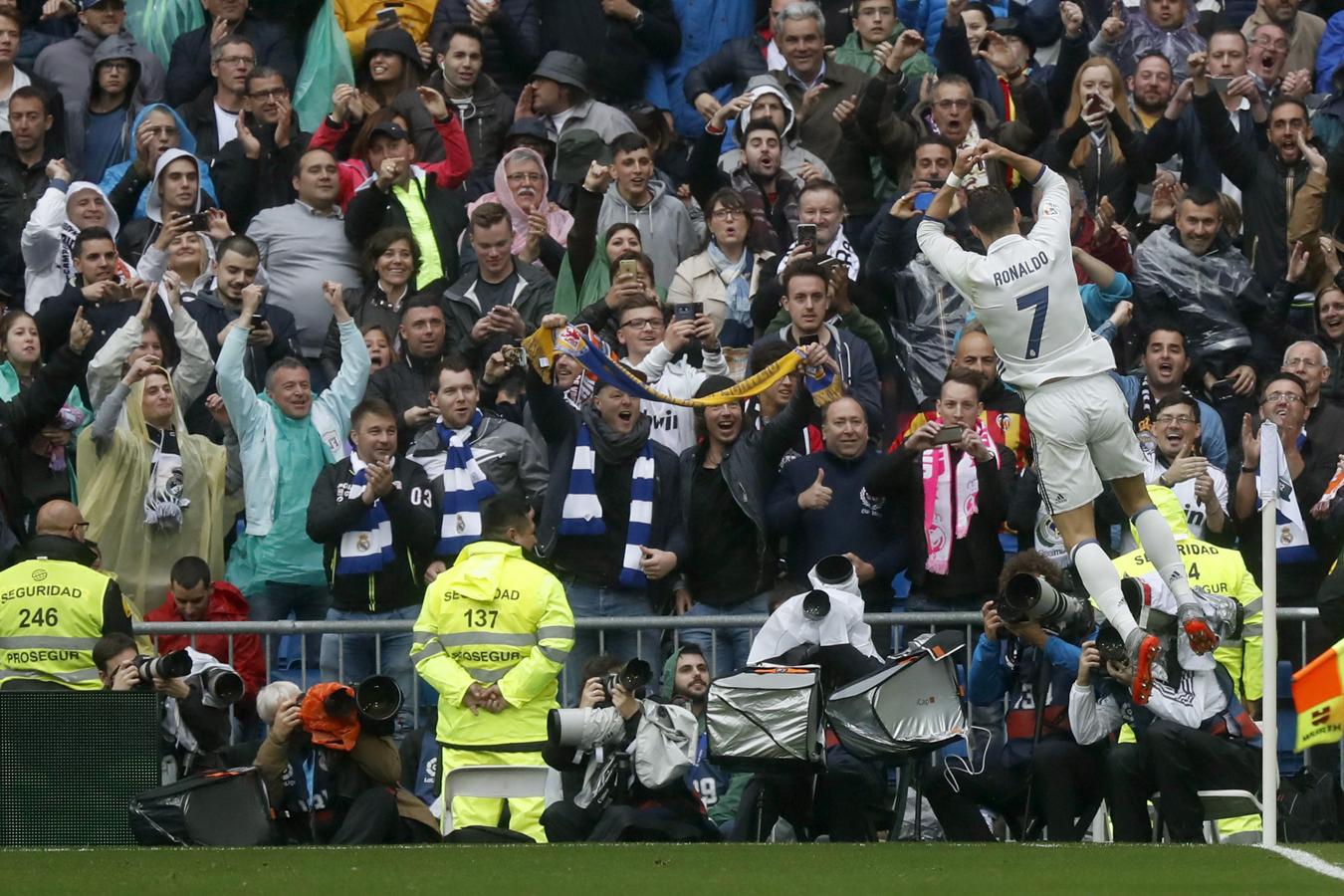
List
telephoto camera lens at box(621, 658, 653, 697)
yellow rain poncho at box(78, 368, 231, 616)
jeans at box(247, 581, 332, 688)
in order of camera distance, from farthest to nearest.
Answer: yellow rain poncho at box(78, 368, 231, 616) → jeans at box(247, 581, 332, 688) → telephoto camera lens at box(621, 658, 653, 697)

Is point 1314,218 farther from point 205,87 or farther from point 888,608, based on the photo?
point 205,87

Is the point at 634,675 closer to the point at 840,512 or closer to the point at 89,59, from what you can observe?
the point at 840,512

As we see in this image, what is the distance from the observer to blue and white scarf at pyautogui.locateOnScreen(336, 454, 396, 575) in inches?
543

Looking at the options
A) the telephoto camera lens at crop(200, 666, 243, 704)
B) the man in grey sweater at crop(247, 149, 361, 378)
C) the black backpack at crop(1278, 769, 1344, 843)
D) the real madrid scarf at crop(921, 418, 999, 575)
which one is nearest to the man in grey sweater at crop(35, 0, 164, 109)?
the man in grey sweater at crop(247, 149, 361, 378)

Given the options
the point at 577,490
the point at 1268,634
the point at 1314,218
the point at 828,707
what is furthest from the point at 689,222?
the point at 1268,634

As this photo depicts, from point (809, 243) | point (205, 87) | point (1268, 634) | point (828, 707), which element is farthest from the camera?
point (205, 87)

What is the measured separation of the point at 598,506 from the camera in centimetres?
1391

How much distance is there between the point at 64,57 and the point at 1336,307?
365 inches

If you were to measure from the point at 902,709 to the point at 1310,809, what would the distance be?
2.30m

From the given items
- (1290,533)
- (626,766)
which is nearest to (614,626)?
(626,766)

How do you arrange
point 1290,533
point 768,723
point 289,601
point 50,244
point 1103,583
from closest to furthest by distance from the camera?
point 768,723 < point 1103,583 < point 1290,533 < point 289,601 < point 50,244

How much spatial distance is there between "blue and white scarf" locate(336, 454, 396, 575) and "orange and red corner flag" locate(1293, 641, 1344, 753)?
5.87 m

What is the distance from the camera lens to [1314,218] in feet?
53.3

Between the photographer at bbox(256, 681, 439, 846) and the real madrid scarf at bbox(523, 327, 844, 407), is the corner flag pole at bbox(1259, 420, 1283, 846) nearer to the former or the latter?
the real madrid scarf at bbox(523, 327, 844, 407)
